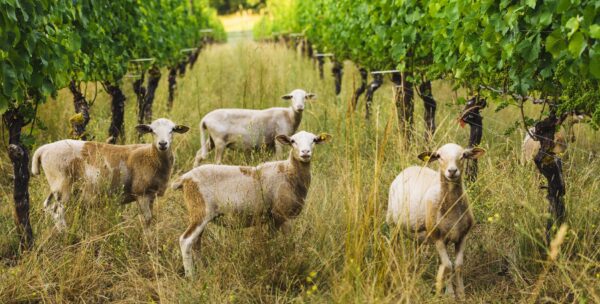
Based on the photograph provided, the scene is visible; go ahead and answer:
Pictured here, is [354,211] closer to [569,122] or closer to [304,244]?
[304,244]

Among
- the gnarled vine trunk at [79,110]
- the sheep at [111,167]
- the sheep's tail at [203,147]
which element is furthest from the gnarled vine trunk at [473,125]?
the gnarled vine trunk at [79,110]

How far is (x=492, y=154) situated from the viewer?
7.55 m

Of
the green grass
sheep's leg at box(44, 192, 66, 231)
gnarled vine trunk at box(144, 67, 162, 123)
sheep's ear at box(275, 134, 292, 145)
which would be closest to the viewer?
the green grass

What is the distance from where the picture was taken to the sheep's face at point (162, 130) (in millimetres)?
5703

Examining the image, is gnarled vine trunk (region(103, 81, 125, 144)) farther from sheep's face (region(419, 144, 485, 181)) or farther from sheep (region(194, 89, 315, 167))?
sheep's face (region(419, 144, 485, 181))

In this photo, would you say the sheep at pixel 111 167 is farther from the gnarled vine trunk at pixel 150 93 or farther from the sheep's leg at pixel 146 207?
the gnarled vine trunk at pixel 150 93

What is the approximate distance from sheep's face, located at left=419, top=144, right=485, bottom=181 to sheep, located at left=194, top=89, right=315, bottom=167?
12.4 ft

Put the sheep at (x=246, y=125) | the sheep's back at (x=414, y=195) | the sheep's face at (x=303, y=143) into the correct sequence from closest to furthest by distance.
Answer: the sheep's back at (x=414, y=195) < the sheep's face at (x=303, y=143) < the sheep at (x=246, y=125)

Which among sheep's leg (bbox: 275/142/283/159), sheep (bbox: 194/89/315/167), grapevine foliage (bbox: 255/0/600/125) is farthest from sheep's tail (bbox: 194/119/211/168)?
grapevine foliage (bbox: 255/0/600/125)

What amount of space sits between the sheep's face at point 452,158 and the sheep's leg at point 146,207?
258 centimetres

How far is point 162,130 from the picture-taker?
19.1 ft

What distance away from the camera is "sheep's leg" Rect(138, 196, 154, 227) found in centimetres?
575

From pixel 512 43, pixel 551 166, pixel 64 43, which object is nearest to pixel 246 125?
pixel 64 43

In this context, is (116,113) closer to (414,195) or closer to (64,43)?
(64,43)
